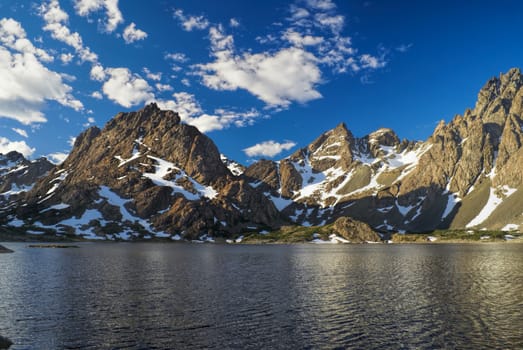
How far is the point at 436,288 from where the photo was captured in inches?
2832

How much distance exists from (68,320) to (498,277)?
8447cm

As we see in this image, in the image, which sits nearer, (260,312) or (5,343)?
(5,343)

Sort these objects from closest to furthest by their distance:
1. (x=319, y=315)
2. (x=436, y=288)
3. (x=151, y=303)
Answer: (x=319, y=315), (x=151, y=303), (x=436, y=288)

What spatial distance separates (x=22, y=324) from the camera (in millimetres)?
44344

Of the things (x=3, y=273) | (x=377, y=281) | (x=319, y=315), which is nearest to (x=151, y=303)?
(x=319, y=315)

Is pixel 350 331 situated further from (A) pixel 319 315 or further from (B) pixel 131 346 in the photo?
(B) pixel 131 346

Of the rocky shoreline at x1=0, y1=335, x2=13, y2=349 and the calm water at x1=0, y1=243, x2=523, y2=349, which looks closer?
the rocky shoreline at x1=0, y1=335, x2=13, y2=349

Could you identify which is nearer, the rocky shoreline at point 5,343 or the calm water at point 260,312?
the rocky shoreline at point 5,343

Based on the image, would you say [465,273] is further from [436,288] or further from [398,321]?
[398,321]

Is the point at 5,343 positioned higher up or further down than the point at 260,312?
higher up

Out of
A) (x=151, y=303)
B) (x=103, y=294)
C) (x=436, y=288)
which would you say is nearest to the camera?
(x=151, y=303)

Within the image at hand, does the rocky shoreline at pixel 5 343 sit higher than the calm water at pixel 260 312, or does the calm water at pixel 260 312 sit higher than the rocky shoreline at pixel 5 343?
the rocky shoreline at pixel 5 343

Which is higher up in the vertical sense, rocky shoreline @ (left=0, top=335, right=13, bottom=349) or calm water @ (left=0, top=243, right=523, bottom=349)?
rocky shoreline @ (left=0, top=335, right=13, bottom=349)

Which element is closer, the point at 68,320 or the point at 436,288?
the point at 68,320
